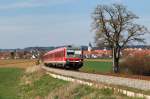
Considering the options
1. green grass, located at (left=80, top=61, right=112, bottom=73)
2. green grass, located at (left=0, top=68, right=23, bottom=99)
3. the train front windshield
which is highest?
the train front windshield

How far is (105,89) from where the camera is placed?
92.1 ft

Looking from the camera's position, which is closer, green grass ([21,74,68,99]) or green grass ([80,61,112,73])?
green grass ([21,74,68,99])

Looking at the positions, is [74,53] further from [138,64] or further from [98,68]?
[98,68]

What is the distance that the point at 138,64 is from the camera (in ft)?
185

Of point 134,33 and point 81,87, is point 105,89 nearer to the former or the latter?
point 81,87

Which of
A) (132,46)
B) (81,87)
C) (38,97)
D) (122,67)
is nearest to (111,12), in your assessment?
(132,46)

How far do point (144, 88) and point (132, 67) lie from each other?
31207 mm

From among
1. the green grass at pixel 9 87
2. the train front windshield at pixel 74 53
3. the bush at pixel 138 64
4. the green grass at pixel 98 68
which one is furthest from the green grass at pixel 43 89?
the bush at pixel 138 64

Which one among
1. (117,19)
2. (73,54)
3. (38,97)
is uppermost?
(117,19)

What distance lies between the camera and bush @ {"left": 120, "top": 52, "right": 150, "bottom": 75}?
177 ft

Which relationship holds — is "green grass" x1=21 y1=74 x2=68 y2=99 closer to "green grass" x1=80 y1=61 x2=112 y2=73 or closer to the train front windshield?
"green grass" x1=80 y1=61 x2=112 y2=73

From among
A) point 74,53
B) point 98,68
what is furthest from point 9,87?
point 98,68

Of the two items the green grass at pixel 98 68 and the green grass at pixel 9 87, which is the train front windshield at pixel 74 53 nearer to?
the green grass at pixel 98 68

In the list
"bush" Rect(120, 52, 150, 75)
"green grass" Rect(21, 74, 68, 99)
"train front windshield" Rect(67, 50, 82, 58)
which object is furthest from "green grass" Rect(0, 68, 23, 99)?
"bush" Rect(120, 52, 150, 75)
